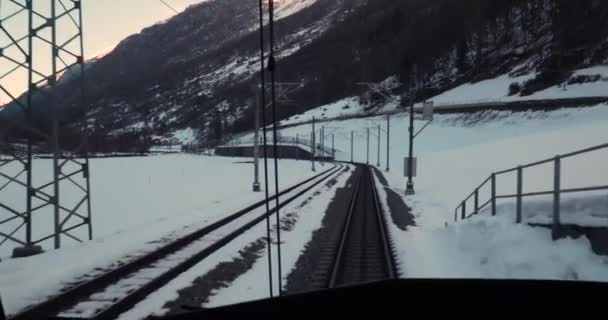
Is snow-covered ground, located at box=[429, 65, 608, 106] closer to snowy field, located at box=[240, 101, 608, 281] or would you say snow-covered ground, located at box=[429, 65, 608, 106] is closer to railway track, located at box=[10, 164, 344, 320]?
snowy field, located at box=[240, 101, 608, 281]

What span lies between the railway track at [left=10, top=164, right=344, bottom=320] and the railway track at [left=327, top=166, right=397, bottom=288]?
318 cm

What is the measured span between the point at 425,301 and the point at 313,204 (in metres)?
24.9

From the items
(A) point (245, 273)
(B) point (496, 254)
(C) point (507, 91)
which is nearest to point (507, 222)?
(B) point (496, 254)

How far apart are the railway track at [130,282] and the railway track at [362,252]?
125 inches

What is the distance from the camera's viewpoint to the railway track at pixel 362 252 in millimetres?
11734

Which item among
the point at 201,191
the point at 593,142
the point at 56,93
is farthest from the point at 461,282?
the point at 593,142

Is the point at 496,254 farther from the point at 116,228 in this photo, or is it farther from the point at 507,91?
the point at 507,91

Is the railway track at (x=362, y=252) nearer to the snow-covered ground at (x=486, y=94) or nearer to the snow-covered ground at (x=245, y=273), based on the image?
the snow-covered ground at (x=245, y=273)

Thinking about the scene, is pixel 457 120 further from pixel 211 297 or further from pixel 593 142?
pixel 211 297

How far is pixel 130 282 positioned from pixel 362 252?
6.18 m

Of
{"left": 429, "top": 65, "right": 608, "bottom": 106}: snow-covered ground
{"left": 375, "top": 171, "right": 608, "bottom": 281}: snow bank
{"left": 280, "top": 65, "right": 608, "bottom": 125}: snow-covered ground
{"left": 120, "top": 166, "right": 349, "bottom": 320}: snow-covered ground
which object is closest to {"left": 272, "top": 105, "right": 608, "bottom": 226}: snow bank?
{"left": 375, "top": 171, "right": 608, "bottom": 281}: snow bank

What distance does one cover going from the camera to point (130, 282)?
1076 cm

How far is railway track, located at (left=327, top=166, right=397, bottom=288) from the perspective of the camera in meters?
11.7

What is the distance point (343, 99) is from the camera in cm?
19388
